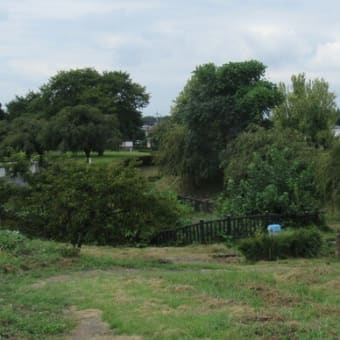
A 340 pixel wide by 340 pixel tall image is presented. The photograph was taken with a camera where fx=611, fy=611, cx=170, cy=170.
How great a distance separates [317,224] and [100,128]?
4284cm

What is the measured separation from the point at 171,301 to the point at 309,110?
143 ft

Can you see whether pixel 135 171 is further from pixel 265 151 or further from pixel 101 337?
pixel 265 151

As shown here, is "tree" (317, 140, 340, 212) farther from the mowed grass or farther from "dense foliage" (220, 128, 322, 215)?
the mowed grass

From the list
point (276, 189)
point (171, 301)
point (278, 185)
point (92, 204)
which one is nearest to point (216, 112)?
point (278, 185)

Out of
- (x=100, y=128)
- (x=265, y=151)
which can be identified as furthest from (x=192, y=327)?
(x=100, y=128)

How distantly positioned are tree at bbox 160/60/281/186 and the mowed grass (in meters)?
29.7

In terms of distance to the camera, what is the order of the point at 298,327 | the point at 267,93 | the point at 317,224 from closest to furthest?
1. the point at 298,327
2. the point at 317,224
3. the point at 267,93

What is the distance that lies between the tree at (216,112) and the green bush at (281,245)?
2551cm

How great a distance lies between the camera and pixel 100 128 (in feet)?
209

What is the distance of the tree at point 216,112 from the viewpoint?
4128cm

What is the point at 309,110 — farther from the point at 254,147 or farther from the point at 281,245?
the point at 281,245

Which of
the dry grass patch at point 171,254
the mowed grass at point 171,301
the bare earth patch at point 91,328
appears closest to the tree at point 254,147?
the dry grass patch at point 171,254

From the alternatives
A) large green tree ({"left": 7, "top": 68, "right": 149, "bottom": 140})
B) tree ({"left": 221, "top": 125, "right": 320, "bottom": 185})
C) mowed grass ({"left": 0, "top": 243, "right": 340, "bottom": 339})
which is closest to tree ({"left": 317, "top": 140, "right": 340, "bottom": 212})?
tree ({"left": 221, "top": 125, "right": 320, "bottom": 185})

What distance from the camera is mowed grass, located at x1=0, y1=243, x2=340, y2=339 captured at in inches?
229
